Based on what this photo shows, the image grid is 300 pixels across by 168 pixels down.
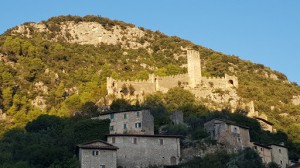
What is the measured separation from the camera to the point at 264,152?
56219 millimetres

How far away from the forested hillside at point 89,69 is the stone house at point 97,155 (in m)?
24.9

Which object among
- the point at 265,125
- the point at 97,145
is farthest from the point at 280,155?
the point at 97,145

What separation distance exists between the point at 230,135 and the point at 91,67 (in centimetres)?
5619

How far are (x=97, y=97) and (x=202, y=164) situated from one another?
34925mm

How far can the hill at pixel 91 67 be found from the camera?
87019mm

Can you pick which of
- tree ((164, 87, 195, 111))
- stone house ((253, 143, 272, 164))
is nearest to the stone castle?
tree ((164, 87, 195, 111))

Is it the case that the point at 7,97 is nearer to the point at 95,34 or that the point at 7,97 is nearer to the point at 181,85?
the point at 181,85

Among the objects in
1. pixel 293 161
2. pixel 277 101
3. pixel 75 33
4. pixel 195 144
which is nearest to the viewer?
pixel 195 144

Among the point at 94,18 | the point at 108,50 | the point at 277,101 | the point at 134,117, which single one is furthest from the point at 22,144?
the point at 94,18

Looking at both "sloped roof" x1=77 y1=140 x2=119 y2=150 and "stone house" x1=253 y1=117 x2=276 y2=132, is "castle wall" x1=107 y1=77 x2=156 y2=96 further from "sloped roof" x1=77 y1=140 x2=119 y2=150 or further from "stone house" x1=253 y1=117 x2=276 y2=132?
"sloped roof" x1=77 y1=140 x2=119 y2=150

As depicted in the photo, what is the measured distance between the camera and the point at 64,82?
325ft

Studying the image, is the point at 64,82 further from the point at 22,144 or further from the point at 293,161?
the point at 293,161

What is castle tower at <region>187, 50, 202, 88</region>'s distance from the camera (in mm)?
88438

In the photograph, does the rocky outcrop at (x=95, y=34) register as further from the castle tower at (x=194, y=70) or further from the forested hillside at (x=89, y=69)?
the castle tower at (x=194, y=70)
